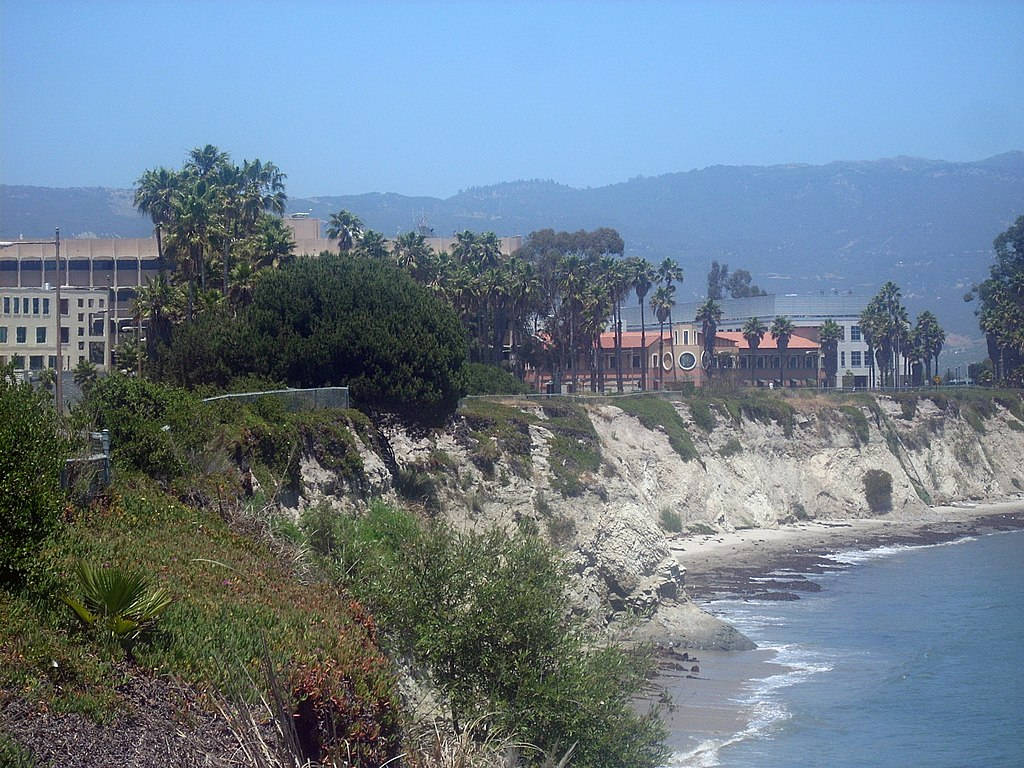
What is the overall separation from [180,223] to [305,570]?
37.0 metres

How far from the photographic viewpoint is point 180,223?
5347 cm

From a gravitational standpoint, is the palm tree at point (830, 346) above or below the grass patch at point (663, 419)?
above

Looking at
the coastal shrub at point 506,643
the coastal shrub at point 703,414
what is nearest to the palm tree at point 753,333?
the coastal shrub at point 703,414

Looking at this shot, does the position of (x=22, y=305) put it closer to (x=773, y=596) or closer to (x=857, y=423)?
(x=773, y=596)

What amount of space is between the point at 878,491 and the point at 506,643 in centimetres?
6559

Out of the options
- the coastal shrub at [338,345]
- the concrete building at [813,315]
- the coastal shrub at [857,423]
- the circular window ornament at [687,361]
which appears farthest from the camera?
the concrete building at [813,315]

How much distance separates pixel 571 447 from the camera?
58.6 metres

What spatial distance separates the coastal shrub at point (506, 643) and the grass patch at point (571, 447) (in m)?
32.9

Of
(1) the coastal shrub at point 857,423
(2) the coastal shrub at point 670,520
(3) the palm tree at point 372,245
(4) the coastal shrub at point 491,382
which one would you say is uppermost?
(3) the palm tree at point 372,245

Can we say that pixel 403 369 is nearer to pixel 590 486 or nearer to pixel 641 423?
pixel 590 486

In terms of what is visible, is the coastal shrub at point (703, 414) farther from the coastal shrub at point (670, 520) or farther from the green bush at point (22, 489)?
the green bush at point (22, 489)

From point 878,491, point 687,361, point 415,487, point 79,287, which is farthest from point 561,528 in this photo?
point 687,361

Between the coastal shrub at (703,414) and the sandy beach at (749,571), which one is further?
the coastal shrub at (703,414)

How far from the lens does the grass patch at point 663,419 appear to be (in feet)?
229
